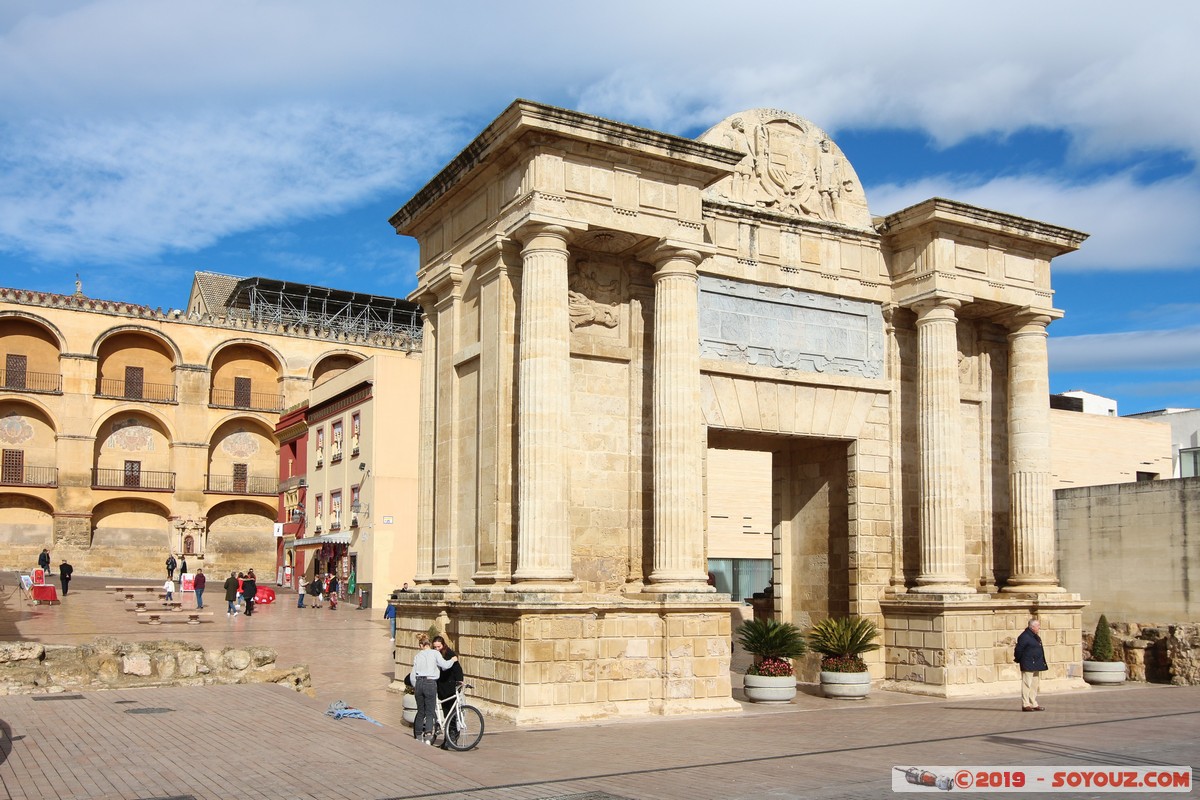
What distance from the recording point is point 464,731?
12.3 meters

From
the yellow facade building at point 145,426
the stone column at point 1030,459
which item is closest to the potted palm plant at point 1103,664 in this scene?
the stone column at point 1030,459

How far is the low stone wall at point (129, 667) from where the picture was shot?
15211 millimetres

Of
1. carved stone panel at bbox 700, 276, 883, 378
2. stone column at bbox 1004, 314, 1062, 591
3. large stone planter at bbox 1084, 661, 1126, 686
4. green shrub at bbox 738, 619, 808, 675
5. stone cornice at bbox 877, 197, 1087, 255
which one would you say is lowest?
large stone planter at bbox 1084, 661, 1126, 686

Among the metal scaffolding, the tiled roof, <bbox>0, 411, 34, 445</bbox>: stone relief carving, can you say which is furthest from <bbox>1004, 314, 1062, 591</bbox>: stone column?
the tiled roof

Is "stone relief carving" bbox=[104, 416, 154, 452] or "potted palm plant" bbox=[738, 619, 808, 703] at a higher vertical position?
"stone relief carving" bbox=[104, 416, 154, 452]

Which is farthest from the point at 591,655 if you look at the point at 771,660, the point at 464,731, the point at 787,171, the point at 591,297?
the point at 787,171

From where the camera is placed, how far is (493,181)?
1705cm

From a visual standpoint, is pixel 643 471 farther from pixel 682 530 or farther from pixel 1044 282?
pixel 1044 282

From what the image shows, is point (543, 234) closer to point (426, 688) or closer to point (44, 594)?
point (426, 688)

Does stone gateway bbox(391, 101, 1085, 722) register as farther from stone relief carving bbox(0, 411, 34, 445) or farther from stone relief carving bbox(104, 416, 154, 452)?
stone relief carving bbox(104, 416, 154, 452)

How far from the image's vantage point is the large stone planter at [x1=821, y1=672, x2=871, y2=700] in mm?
17516

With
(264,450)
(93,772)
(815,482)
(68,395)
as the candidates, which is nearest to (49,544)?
(68,395)

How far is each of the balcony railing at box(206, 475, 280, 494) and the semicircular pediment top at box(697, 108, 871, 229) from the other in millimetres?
44481

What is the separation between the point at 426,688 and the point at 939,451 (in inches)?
406
